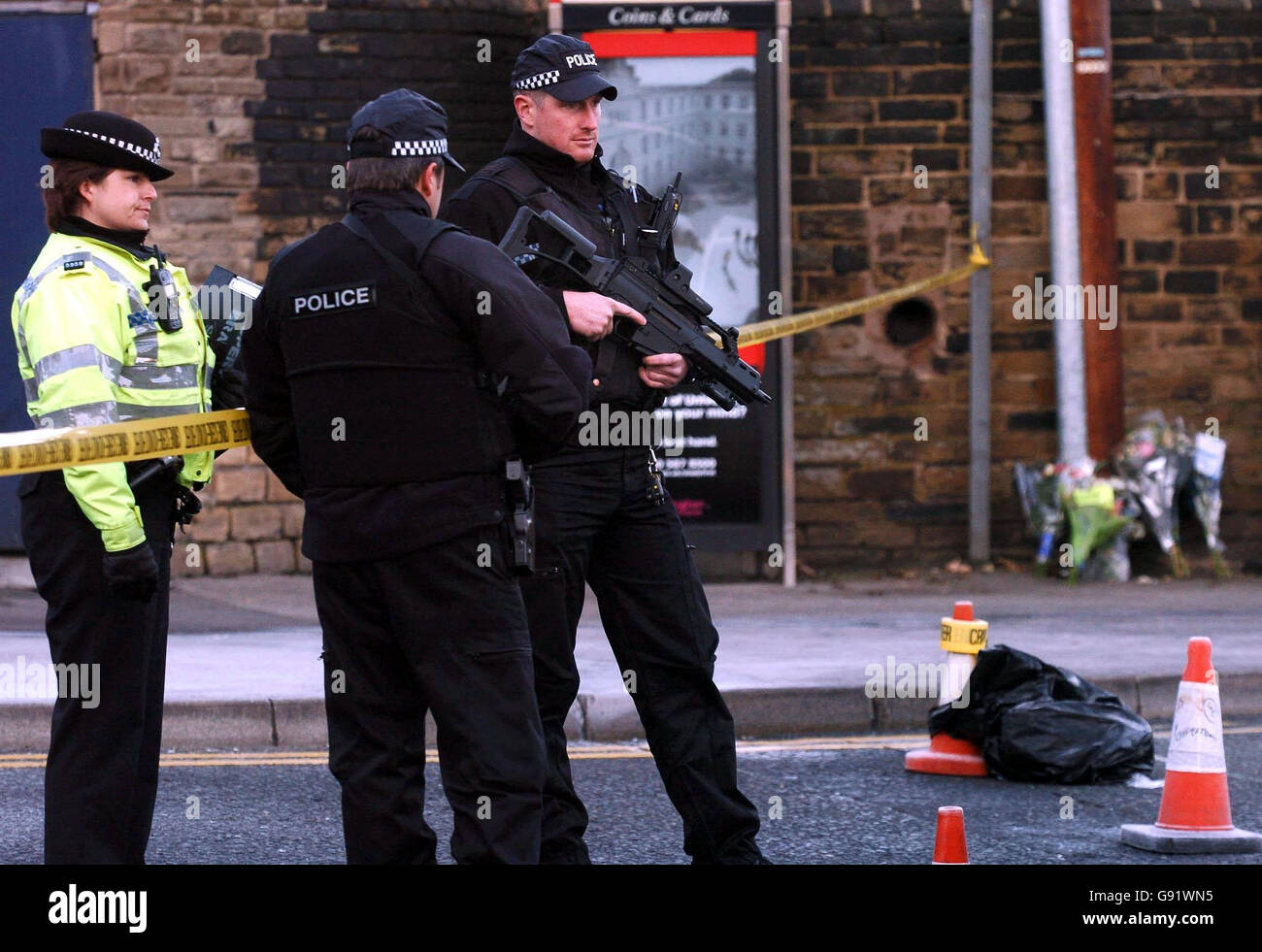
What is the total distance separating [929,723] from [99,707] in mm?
3496

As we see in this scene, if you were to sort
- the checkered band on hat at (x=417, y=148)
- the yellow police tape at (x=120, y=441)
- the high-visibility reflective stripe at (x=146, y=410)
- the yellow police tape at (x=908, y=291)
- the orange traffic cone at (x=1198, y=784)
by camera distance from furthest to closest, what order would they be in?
the yellow police tape at (x=908, y=291) → the orange traffic cone at (x=1198, y=784) → the high-visibility reflective stripe at (x=146, y=410) → the yellow police tape at (x=120, y=441) → the checkered band on hat at (x=417, y=148)

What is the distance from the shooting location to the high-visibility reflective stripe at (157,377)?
183 inches

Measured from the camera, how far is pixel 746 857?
5094mm

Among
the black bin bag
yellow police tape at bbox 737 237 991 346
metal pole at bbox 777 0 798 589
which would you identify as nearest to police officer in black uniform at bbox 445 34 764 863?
the black bin bag

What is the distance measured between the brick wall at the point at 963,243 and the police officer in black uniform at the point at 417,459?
822 centimetres

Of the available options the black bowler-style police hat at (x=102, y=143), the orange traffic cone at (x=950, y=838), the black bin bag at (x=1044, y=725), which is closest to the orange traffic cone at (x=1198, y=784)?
the black bin bag at (x=1044, y=725)

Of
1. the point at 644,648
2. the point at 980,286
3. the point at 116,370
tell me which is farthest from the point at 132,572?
the point at 980,286

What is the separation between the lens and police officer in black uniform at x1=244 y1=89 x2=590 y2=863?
4125mm

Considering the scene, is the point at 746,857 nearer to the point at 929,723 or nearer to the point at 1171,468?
the point at 929,723

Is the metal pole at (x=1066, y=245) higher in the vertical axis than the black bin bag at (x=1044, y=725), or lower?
higher

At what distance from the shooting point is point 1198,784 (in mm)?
5867

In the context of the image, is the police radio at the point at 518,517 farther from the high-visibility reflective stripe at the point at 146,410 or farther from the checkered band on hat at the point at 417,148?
the high-visibility reflective stripe at the point at 146,410

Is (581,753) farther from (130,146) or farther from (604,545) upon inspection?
(130,146)
